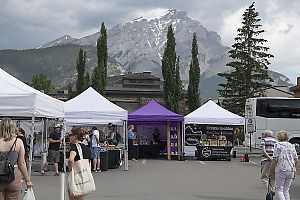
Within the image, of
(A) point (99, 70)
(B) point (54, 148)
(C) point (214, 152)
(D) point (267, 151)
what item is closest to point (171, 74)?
(A) point (99, 70)

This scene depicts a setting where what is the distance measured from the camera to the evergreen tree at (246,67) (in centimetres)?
4909

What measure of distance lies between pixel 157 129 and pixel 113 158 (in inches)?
330

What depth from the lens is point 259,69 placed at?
163 feet

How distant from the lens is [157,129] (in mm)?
26500

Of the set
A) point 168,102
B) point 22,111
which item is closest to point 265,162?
point 22,111

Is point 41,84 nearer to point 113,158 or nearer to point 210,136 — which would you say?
point 210,136

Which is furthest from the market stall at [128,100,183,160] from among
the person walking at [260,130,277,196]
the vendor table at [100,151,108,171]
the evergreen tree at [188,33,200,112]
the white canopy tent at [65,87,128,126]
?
the evergreen tree at [188,33,200,112]

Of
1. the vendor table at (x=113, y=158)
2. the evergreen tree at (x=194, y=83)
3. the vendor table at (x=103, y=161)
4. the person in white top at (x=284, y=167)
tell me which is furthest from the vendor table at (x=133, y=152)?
the evergreen tree at (x=194, y=83)

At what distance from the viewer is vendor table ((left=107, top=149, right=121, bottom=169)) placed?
18.4 metres

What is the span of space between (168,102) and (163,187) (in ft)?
111

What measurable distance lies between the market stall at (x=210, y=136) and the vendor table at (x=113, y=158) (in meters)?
6.18

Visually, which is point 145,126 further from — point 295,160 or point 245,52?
point 245,52

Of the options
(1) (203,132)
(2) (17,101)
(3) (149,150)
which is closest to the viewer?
(2) (17,101)

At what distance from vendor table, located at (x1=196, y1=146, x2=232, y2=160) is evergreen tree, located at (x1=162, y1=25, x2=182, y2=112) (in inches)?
867
